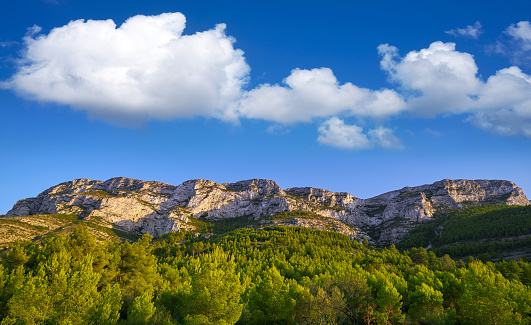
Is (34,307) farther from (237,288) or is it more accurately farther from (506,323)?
(506,323)

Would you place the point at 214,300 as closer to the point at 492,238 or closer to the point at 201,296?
the point at 201,296

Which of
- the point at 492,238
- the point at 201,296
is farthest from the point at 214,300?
the point at 492,238

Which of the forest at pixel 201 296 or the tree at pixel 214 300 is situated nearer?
the forest at pixel 201 296

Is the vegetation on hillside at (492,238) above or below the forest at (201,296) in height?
below

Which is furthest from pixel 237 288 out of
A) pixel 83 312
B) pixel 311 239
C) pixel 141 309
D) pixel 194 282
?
pixel 311 239

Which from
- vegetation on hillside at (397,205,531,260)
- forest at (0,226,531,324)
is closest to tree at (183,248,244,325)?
forest at (0,226,531,324)

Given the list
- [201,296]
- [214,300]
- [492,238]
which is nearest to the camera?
[214,300]

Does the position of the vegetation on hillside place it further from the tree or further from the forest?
the tree

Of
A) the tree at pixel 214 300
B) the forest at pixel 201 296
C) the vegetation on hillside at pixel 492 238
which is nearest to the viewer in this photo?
the forest at pixel 201 296

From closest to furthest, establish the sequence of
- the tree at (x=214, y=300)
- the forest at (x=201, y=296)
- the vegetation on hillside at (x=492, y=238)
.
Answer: the forest at (x=201, y=296)
the tree at (x=214, y=300)
the vegetation on hillside at (x=492, y=238)

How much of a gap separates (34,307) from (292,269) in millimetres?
83949

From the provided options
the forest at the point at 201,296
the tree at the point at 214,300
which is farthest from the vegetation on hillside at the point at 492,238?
the tree at the point at 214,300

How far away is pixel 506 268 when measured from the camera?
98.2m

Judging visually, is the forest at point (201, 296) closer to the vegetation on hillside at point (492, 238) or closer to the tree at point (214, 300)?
the tree at point (214, 300)
